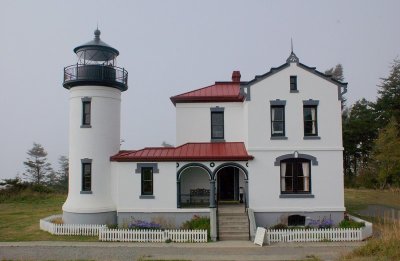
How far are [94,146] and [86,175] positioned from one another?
1758mm

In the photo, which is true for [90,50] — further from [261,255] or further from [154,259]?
[261,255]

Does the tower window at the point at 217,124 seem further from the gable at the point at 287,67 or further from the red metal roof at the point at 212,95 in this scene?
the gable at the point at 287,67

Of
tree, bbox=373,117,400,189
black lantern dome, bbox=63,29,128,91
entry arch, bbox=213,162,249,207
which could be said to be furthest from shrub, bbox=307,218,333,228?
tree, bbox=373,117,400,189

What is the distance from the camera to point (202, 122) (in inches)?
851

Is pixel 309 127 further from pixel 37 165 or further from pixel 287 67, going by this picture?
pixel 37 165

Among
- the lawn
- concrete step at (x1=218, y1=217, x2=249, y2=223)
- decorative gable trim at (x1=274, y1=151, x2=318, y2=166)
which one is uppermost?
decorative gable trim at (x1=274, y1=151, x2=318, y2=166)

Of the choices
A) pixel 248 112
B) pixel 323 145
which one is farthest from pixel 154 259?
pixel 323 145

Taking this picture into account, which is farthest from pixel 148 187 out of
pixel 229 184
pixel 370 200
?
pixel 370 200

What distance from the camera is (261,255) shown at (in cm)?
1349

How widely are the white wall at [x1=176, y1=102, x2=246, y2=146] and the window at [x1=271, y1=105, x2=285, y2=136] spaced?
2.82 metres

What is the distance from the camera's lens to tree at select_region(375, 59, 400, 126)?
156 feet

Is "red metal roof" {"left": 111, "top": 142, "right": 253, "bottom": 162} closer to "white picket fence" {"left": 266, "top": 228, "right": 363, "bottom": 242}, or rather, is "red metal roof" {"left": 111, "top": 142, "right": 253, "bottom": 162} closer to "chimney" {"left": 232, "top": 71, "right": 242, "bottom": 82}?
"white picket fence" {"left": 266, "top": 228, "right": 363, "bottom": 242}

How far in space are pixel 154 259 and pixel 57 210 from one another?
17.2 m

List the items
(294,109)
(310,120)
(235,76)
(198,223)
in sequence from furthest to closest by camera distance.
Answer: (235,76) → (310,120) → (294,109) → (198,223)
